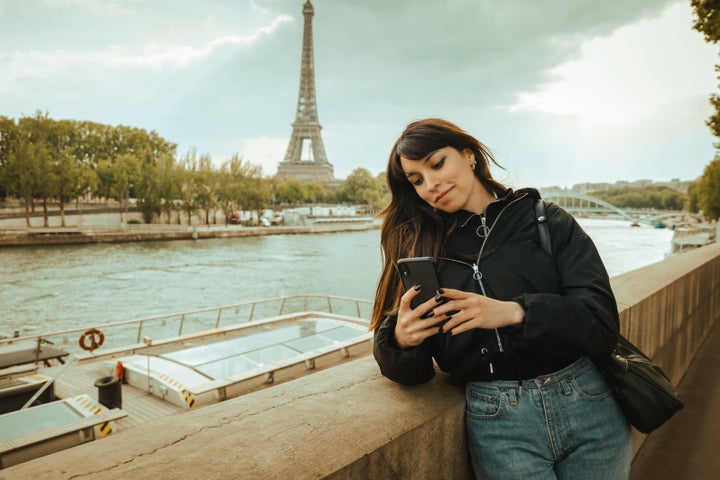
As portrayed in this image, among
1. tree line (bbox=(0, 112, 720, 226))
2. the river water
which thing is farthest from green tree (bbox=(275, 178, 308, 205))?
the river water

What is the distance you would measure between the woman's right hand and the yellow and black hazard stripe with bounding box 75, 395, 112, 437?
453cm

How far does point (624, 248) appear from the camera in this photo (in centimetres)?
3903

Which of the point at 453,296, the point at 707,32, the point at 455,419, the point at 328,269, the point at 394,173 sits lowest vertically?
the point at 328,269

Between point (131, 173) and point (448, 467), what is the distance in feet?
164

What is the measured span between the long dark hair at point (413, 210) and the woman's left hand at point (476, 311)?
0.28 meters

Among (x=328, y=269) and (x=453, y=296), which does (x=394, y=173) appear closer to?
(x=453, y=296)

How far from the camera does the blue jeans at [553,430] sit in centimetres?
118

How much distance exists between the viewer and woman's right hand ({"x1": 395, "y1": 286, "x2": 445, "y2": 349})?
115 centimetres

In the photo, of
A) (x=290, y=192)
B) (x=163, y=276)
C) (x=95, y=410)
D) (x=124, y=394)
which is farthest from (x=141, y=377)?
(x=290, y=192)

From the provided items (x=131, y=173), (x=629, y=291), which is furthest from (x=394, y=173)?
(x=131, y=173)

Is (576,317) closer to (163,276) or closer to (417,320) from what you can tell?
(417,320)

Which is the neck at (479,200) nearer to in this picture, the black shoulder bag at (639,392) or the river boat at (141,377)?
the black shoulder bag at (639,392)

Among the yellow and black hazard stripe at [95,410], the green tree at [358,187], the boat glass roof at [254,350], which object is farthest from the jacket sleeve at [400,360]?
the green tree at [358,187]

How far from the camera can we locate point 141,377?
6660mm
